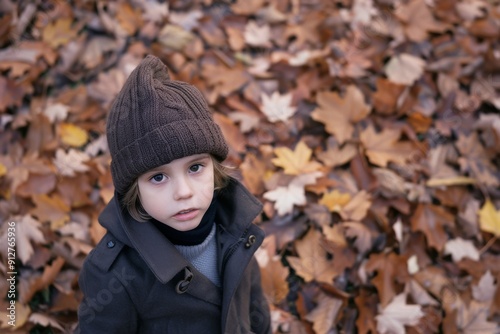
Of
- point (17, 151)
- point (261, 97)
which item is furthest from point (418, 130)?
point (17, 151)

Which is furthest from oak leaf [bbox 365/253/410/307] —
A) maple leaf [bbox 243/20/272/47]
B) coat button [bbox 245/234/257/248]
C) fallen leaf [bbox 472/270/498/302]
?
maple leaf [bbox 243/20/272/47]

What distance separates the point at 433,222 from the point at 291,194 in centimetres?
65

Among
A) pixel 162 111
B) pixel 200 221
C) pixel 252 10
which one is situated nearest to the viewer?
pixel 162 111

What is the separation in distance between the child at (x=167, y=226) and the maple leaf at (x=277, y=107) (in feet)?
3.50

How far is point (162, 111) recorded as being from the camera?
4.07 feet

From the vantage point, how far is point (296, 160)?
237cm

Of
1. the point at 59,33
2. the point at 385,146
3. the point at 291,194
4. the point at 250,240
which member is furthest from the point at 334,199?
the point at 59,33

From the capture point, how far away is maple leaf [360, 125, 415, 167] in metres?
2.41

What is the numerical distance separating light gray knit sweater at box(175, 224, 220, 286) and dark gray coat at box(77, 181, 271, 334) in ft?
→ 0.08

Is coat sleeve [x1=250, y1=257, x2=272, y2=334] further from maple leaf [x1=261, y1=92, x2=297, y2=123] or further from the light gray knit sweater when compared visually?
maple leaf [x1=261, y1=92, x2=297, y2=123]

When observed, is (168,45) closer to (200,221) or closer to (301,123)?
(301,123)

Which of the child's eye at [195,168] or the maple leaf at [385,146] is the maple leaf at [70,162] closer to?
the child's eye at [195,168]

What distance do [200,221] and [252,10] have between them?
6.43 feet

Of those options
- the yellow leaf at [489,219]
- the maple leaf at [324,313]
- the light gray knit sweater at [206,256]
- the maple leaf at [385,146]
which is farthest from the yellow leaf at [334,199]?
the light gray knit sweater at [206,256]
